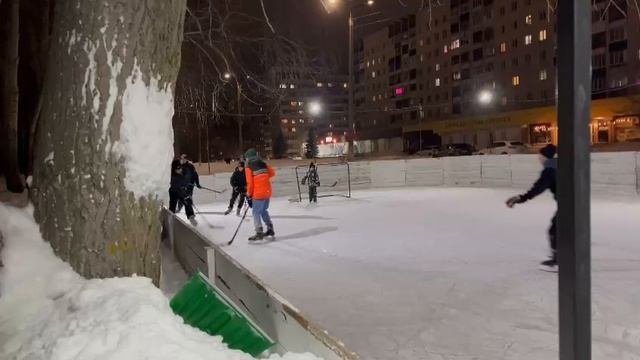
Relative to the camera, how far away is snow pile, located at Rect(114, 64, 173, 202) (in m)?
3.45

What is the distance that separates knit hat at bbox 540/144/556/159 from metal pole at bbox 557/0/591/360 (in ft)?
18.8

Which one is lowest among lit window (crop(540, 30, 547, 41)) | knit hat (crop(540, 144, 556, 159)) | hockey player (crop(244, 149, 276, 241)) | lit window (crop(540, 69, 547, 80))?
hockey player (crop(244, 149, 276, 241))

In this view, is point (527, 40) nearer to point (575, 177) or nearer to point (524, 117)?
point (524, 117)

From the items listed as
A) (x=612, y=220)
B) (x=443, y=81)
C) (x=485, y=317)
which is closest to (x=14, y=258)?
(x=485, y=317)

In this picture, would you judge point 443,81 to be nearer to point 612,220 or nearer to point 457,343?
point 612,220

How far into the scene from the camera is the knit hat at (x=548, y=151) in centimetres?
773

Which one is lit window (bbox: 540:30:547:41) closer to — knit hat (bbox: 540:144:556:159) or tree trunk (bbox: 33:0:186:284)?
knit hat (bbox: 540:144:556:159)

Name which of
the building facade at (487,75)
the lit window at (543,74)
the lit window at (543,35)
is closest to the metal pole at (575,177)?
the building facade at (487,75)

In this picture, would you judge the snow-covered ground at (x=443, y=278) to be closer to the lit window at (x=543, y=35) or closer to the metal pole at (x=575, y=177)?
the metal pole at (x=575, y=177)

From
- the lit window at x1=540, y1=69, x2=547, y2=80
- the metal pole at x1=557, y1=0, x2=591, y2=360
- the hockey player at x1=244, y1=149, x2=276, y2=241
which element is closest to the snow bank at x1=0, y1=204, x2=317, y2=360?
the metal pole at x1=557, y1=0, x2=591, y2=360

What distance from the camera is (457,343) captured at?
464cm

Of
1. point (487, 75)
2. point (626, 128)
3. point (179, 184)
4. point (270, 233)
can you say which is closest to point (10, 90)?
point (179, 184)

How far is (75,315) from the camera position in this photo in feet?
10.1

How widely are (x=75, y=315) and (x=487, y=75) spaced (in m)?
63.6
